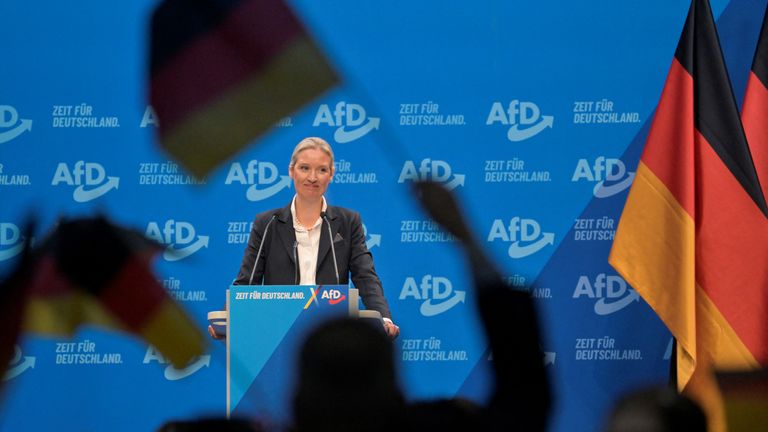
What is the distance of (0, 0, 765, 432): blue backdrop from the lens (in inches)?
258

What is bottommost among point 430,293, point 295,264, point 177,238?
point 430,293

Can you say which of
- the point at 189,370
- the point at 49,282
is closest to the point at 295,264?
the point at 189,370

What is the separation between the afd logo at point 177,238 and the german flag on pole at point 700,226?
262cm

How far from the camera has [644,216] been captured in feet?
19.0

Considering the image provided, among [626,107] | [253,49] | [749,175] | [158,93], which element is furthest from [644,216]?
[158,93]

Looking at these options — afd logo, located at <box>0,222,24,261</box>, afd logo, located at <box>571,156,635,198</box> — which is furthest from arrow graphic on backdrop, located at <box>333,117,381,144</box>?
afd logo, located at <box>0,222,24,261</box>

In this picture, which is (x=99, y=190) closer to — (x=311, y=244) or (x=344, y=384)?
(x=311, y=244)

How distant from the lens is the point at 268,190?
6660 mm

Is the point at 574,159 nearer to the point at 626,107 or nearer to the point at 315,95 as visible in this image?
the point at 626,107

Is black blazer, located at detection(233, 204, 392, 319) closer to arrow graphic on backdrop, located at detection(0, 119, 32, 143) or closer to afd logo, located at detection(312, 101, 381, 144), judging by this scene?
afd logo, located at detection(312, 101, 381, 144)

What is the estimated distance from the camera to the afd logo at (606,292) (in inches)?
257

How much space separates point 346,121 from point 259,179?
0.67 metres

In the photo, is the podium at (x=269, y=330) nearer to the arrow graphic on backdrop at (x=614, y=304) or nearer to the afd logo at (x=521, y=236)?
the afd logo at (x=521, y=236)

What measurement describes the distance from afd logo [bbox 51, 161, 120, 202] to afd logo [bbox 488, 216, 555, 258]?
8.15 feet
